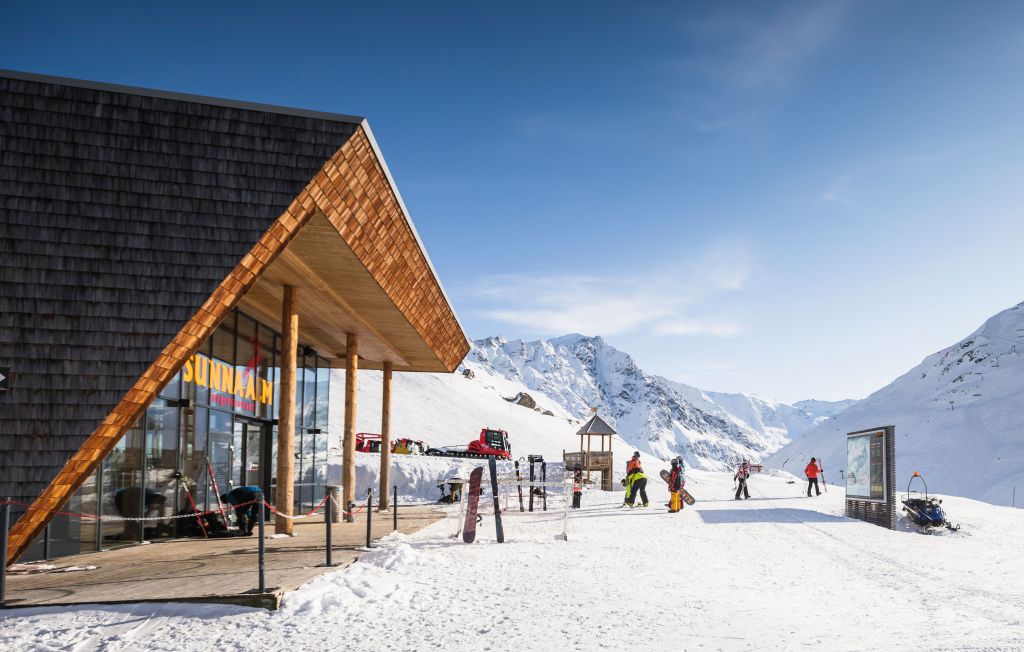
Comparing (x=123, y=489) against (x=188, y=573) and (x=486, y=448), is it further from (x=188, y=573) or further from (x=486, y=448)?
(x=486, y=448)

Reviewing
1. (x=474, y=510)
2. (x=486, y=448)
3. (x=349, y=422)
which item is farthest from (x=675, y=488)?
(x=486, y=448)

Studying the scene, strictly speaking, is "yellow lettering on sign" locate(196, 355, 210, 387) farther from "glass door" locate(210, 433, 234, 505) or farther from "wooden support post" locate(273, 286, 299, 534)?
"wooden support post" locate(273, 286, 299, 534)

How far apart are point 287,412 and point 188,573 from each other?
4.11m

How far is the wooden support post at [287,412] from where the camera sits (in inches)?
486

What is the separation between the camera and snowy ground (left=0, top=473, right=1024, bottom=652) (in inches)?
249

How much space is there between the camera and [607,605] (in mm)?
7758

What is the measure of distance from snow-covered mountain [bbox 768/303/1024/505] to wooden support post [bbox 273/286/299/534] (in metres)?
46.6

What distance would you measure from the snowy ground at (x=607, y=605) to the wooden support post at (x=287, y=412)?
2009 mm

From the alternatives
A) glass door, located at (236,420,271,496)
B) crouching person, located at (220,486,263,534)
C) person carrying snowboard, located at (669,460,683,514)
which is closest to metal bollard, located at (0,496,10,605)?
crouching person, located at (220,486,263,534)

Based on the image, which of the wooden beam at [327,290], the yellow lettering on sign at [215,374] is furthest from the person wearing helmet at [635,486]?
the yellow lettering on sign at [215,374]

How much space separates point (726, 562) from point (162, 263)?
27.7 ft

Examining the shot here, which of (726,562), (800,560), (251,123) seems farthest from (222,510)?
(800,560)

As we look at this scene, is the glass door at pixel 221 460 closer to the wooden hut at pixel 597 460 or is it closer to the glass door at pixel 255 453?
the glass door at pixel 255 453

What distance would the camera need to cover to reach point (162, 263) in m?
8.52
